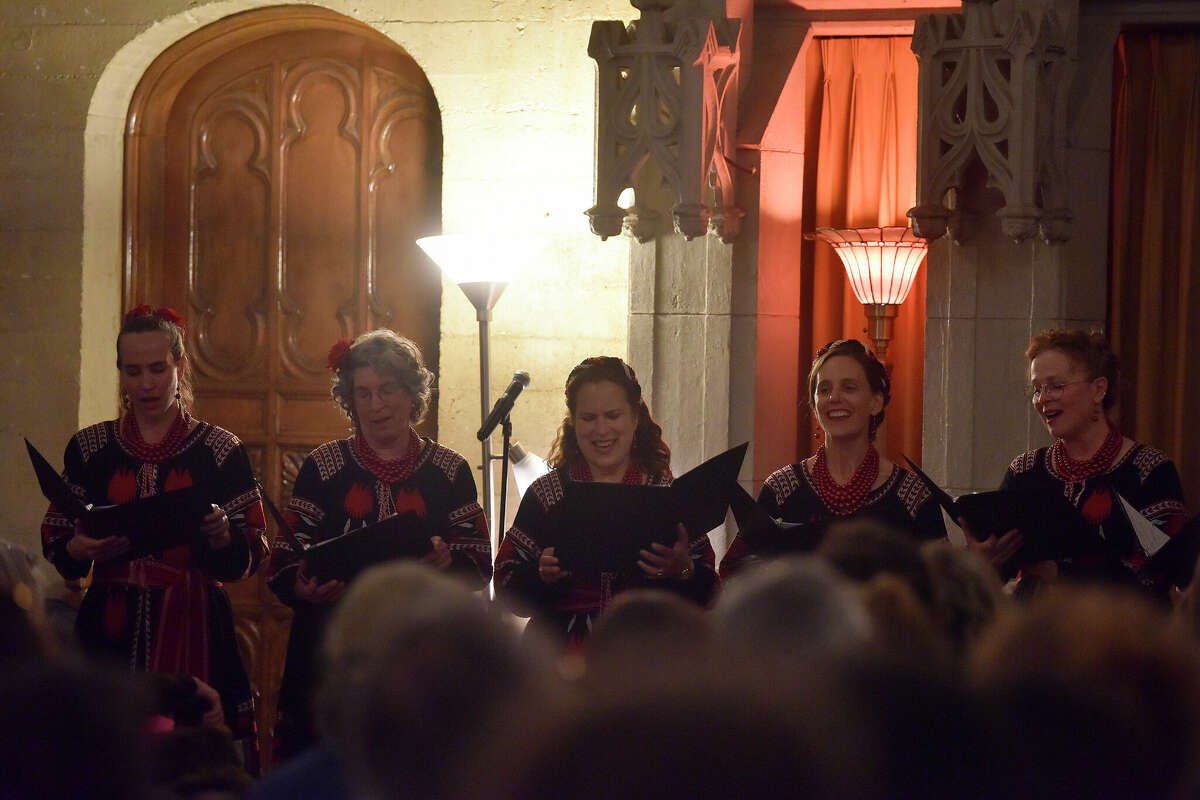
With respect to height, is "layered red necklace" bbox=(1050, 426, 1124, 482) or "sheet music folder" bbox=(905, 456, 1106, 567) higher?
"layered red necklace" bbox=(1050, 426, 1124, 482)

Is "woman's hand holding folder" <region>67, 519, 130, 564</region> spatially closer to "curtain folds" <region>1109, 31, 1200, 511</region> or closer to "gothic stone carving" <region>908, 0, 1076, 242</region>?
"gothic stone carving" <region>908, 0, 1076, 242</region>

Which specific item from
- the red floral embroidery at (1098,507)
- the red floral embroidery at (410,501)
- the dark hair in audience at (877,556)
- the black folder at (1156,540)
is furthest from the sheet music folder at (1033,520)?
the dark hair in audience at (877,556)

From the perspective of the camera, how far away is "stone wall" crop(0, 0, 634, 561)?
5.15 m

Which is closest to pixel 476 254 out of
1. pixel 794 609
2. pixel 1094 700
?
pixel 794 609

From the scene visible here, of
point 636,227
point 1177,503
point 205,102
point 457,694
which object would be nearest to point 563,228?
point 636,227

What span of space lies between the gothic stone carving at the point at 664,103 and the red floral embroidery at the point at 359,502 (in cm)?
122

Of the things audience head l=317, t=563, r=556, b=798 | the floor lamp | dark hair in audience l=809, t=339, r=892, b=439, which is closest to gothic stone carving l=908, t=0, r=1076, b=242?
dark hair in audience l=809, t=339, r=892, b=439

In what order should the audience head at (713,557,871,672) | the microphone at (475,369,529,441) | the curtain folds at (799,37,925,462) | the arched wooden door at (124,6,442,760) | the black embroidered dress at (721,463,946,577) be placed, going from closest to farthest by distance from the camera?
the audience head at (713,557,871,672) → the black embroidered dress at (721,463,946,577) → the microphone at (475,369,529,441) → the curtain folds at (799,37,925,462) → the arched wooden door at (124,6,442,760)

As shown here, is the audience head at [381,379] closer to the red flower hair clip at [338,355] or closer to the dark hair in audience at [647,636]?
the red flower hair clip at [338,355]

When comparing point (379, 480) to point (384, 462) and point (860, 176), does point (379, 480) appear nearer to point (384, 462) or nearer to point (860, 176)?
point (384, 462)

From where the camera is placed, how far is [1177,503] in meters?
3.39

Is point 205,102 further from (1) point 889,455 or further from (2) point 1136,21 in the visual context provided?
(2) point 1136,21

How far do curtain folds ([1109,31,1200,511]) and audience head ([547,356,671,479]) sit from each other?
1930 mm

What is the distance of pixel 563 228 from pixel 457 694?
416cm
